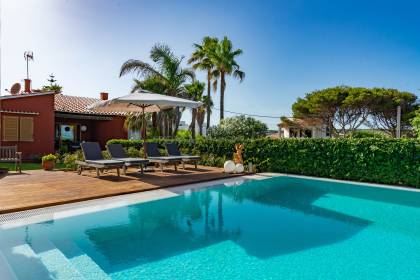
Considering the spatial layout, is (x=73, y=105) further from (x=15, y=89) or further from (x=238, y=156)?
(x=238, y=156)

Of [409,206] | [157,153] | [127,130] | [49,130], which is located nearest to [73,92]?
[127,130]

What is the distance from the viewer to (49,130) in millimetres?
20031

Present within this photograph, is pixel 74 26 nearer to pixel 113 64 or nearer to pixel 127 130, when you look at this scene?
pixel 113 64

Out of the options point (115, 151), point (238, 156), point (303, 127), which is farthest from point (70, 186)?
point (303, 127)

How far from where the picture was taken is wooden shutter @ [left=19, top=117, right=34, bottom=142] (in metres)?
18.8

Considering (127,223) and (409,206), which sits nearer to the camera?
(127,223)

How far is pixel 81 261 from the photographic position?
15.7 ft

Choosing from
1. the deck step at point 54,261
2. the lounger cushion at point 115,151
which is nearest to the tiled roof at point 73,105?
the lounger cushion at point 115,151

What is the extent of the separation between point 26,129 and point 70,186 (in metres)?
11.7

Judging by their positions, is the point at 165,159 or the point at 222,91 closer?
the point at 165,159

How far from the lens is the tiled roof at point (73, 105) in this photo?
23.1 m

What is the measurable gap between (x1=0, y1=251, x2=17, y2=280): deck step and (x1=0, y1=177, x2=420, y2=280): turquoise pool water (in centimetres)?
12

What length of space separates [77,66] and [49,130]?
16.8ft

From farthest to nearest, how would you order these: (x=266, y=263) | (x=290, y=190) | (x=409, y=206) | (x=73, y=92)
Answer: (x=73, y=92) → (x=290, y=190) → (x=409, y=206) → (x=266, y=263)
